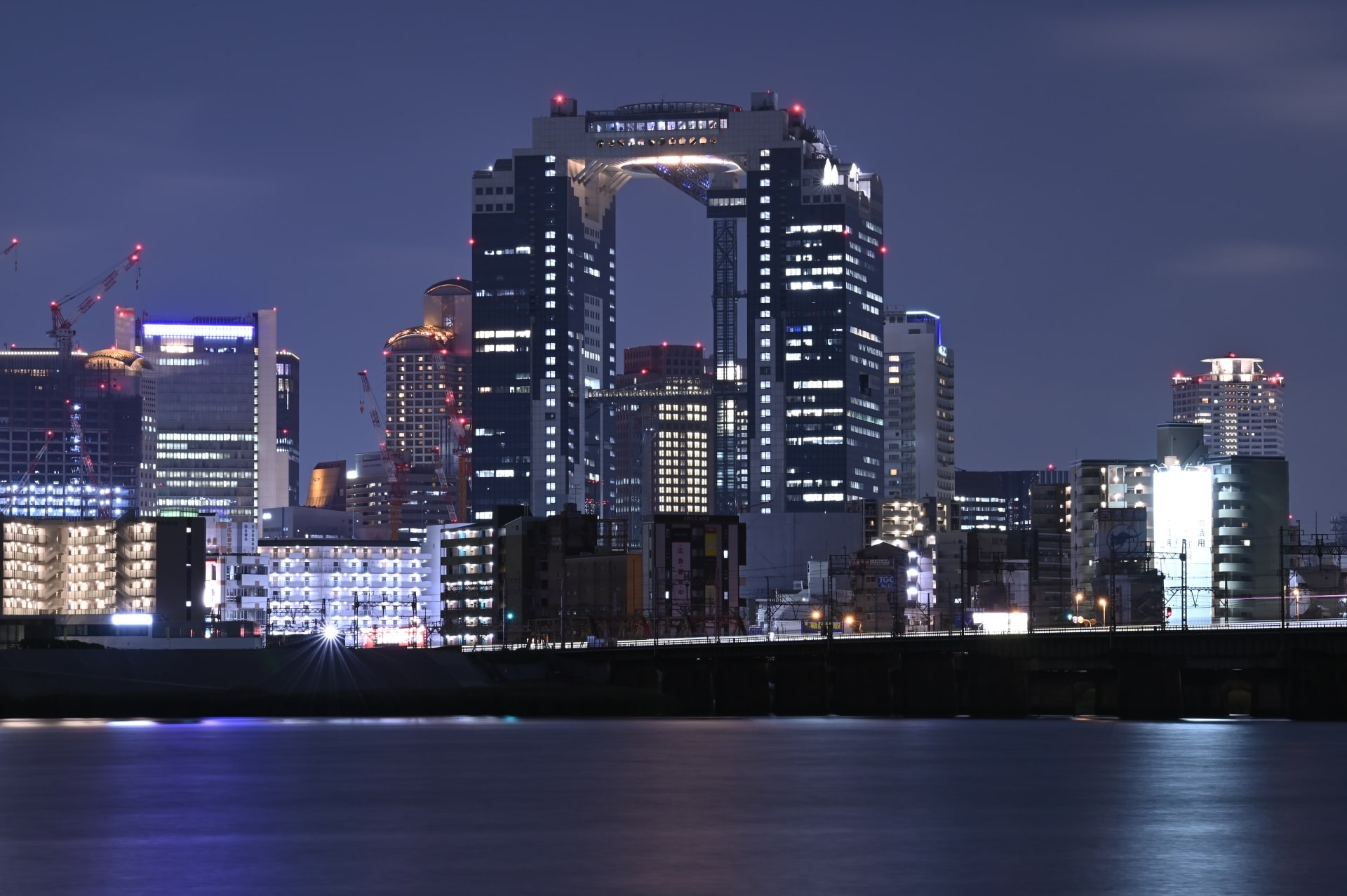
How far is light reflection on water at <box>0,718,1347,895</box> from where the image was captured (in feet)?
199

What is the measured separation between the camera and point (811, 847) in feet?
224

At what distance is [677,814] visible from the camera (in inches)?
3100

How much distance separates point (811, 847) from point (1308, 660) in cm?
8353

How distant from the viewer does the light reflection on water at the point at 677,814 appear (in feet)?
199

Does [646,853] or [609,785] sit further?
[609,785]

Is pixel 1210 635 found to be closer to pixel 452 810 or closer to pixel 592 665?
pixel 592 665

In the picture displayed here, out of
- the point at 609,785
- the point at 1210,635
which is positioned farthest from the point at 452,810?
the point at 1210,635

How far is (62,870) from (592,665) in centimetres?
12480

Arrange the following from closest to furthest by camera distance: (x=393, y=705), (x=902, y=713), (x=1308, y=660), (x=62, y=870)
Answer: (x=62, y=870) < (x=1308, y=660) < (x=902, y=713) < (x=393, y=705)

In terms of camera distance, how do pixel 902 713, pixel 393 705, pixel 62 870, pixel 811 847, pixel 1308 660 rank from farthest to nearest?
A: 1. pixel 393 705
2. pixel 902 713
3. pixel 1308 660
4. pixel 811 847
5. pixel 62 870

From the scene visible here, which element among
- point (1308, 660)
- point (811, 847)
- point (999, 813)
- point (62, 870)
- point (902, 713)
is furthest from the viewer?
point (902, 713)

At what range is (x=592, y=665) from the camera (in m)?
187

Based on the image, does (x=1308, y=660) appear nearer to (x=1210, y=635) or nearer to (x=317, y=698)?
(x=1210, y=635)

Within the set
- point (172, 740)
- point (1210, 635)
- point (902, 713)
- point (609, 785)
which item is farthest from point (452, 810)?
point (902, 713)
